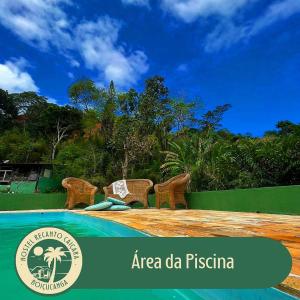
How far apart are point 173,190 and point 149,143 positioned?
7236mm

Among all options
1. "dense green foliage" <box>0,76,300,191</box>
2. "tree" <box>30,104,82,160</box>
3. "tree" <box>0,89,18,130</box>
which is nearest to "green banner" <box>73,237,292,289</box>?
"dense green foliage" <box>0,76,300,191</box>

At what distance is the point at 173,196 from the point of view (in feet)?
27.3

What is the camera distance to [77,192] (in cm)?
966

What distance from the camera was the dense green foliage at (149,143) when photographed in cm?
755

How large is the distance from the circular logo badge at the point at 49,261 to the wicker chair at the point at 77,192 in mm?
7861

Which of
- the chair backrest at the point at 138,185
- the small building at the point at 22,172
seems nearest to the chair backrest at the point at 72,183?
the chair backrest at the point at 138,185

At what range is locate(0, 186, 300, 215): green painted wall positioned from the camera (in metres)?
5.73

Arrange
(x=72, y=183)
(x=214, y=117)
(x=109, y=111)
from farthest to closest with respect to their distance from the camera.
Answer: (x=109, y=111) < (x=214, y=117) < (x=72, y=183)

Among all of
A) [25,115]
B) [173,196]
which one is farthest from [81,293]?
[25,115]

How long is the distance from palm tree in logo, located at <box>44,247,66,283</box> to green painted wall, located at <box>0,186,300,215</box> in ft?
15.7

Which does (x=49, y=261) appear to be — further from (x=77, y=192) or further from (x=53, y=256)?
(x=77, y=192)

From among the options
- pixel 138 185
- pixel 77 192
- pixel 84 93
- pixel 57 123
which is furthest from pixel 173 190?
pixel 57 123

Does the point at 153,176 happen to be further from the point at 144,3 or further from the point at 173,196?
the point at 144,3

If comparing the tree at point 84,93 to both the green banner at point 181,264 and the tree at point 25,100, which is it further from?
the green banner at point 181,264
